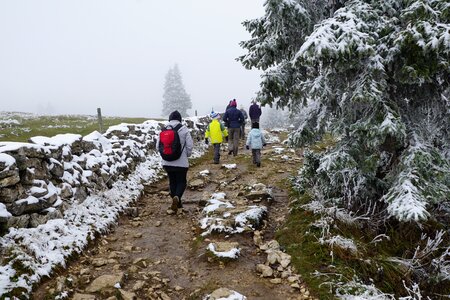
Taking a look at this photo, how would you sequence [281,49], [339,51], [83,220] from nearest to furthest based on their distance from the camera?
1. [339,51]
2. [83,220]
3. [281,49]

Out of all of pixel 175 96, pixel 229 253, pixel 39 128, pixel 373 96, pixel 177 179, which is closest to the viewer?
pixel 373 96

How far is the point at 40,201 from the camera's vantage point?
17.1ft

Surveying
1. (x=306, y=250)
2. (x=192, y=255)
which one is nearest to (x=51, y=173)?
(x=192, y=255)

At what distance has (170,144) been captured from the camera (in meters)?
7.23

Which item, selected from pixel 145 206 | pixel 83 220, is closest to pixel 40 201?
pixel 83 220

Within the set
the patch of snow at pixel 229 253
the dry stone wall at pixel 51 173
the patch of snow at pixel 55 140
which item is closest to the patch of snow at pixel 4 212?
the dry stone wall at pixel 51 173

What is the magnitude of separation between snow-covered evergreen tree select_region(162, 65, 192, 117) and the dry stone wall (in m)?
41.5

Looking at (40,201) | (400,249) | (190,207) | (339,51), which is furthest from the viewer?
(190,207)

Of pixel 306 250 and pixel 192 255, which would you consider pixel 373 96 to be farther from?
pixel 192 255

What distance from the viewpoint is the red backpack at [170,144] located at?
7234 mm

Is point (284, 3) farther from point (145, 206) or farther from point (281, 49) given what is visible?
point (145, 206)

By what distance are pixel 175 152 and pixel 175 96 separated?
45087 mm

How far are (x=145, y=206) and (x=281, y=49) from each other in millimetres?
5129

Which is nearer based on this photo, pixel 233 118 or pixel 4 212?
pixel 4 212
